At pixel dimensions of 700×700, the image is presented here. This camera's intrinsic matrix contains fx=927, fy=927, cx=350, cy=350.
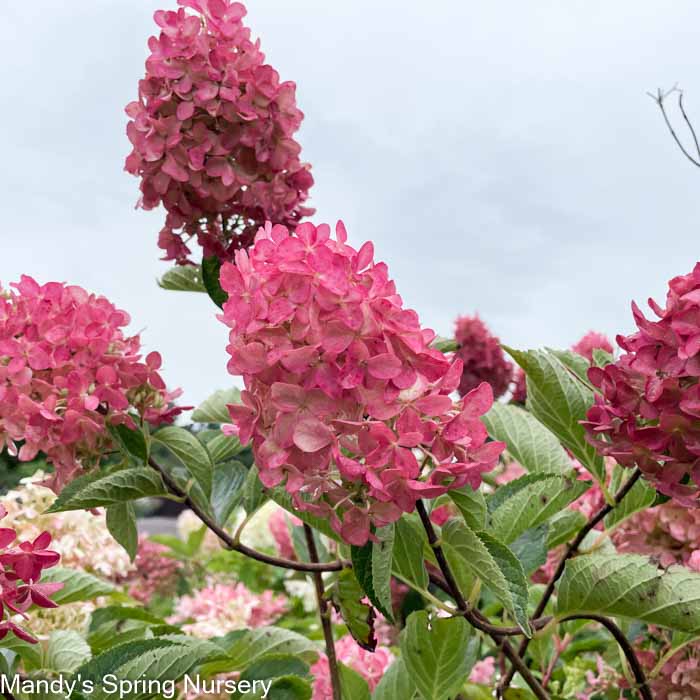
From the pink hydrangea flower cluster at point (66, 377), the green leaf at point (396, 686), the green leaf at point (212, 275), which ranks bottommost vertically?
the green leaf at point (396, 686)

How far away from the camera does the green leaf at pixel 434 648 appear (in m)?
1.05

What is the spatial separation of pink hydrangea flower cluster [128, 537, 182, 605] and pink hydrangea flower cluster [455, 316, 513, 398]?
160cm

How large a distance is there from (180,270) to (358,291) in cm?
87

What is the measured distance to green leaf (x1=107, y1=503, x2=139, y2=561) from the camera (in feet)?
4.27

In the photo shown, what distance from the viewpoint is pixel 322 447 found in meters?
0.81

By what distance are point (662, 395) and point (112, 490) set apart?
0.63 metres

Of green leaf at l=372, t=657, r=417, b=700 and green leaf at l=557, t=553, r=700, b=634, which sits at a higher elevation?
green leaf at l=557, t=553, r=700, b=634

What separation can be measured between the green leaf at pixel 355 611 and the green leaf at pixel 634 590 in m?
0.22

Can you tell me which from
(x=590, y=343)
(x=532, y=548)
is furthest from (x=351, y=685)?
(x=590, y=343)

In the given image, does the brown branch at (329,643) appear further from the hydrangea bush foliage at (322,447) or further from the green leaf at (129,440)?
the green leaf at (129,440)

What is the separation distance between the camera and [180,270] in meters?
1.64

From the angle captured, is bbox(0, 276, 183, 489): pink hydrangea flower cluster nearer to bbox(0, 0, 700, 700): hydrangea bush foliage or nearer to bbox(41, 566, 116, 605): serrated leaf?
bbox(0, 0, 700, 700): hydrangea bush foliage

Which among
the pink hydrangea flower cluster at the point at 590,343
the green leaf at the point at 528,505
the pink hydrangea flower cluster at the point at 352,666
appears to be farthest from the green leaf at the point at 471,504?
the pink hydrangea flower cluster at the point at 590,343

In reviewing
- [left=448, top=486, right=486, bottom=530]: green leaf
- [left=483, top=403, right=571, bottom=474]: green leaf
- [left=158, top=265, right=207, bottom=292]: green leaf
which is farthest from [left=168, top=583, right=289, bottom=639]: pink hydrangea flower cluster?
[left=448, top=486, right=486, bottom=530]: green leaf
